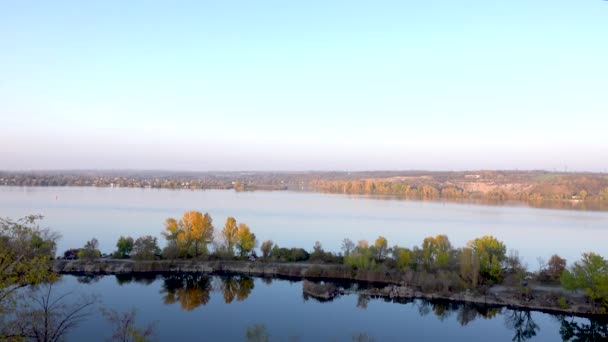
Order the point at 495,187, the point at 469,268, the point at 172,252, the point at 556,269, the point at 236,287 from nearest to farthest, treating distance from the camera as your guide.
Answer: the point at 469,268 → the point at 236,287 → the point at 556,269 → the point at 172,252 → the point at 495,187

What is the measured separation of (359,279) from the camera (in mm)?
12562

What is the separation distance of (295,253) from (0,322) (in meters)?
11.3

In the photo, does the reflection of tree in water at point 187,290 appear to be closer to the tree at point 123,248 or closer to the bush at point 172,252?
the bush at point 172,252

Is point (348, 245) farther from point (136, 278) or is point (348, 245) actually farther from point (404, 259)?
point (136, 278)

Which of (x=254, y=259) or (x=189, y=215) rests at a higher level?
(x=189, y=215)

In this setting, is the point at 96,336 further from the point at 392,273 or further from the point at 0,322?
the point at 392,273

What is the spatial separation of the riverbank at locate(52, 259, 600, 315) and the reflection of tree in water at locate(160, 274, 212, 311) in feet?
2.02

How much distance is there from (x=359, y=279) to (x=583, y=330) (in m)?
5.05

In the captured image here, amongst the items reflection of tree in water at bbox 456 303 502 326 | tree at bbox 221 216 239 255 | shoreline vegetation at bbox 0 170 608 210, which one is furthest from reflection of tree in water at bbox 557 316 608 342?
shoreline vegetation at bbox 0 170 608 210

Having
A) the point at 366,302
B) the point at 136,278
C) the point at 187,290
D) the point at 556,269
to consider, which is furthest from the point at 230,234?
the point at 556,269

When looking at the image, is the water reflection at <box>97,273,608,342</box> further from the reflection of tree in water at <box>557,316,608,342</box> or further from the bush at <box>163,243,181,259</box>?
the bush at <box>163,243,181,259</box>

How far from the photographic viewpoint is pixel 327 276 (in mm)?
12734

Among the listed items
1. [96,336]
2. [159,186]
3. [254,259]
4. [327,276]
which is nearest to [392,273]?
[327,276]

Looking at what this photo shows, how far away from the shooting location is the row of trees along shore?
10.2m
